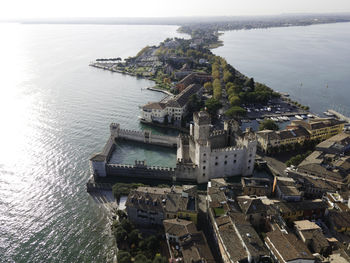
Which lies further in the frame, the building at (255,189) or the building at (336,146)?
the building at (336,146)

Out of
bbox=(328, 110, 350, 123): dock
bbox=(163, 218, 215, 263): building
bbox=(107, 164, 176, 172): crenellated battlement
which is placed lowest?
bbox=(328, 110, 350, 123): dock

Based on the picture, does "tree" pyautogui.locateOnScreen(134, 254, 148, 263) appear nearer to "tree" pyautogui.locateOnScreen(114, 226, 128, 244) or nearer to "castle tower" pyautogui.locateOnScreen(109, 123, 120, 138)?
"tree" pyautogui.locateOnScreen(114, 226, 128, 244)

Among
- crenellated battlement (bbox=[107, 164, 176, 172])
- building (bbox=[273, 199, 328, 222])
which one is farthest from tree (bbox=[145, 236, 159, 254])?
building (bbox=[273, 199, 328, 222])

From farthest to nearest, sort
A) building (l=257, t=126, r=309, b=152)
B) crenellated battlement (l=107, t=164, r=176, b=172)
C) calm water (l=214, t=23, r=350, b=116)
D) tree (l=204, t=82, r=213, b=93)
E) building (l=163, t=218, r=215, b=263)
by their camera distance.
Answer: tree (l=204, t=82, r=213, b=93) → calm water (l=214, t=23, r=350, b=116) → building (l=257, t=126, r=309, b=152) → crenellated battlement (l=107, t=164, r=176, b=172) → building (l=163, t=218, r=215, b=263)

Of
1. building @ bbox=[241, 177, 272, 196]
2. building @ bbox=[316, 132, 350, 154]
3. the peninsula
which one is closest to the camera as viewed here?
the peninsula

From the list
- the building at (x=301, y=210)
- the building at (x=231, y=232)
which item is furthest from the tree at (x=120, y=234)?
the building at (x=301, y=210)

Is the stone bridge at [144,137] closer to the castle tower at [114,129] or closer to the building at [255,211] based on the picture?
the castle tower at [114,129]

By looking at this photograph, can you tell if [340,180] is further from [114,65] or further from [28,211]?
[114,65]

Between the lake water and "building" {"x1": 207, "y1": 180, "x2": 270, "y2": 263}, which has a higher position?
"building" {"x1": 207, "y1": 180, "x2": 270, "y2": 263}
